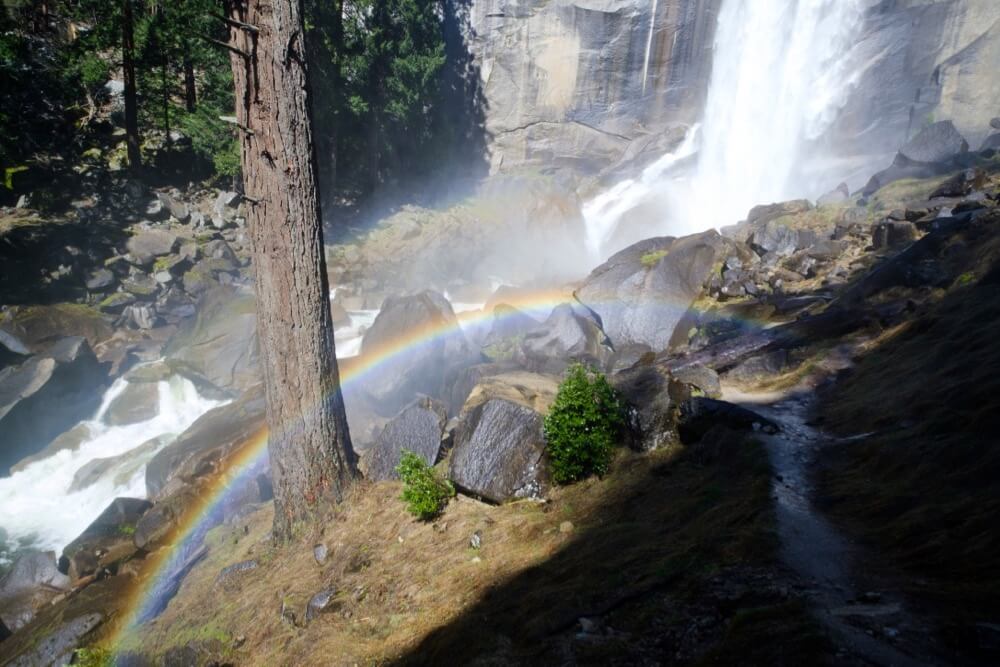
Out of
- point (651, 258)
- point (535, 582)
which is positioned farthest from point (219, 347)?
point (535, 582)

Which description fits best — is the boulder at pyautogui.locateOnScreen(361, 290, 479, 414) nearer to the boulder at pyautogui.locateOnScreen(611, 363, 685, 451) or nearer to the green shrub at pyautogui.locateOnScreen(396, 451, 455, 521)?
the boulder at pyautogui.locateOnScreen(611, 363, 685, 451)

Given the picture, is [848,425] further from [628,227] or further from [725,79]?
[725,79]

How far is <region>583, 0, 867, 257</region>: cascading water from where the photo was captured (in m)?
27.0

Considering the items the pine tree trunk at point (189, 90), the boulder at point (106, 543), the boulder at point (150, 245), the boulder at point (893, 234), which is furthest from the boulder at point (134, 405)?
the boulder at point (893, 234)

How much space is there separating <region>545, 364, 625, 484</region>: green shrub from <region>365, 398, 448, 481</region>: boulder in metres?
2.10

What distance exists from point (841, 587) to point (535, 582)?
2.14 metres

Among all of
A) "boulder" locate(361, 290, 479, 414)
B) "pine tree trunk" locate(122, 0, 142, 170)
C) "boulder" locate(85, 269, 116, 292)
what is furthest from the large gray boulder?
"pine tree trunk" locate(122, 0, 142, 170)

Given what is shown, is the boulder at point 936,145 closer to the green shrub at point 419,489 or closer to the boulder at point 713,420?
the boulder at point 713,420

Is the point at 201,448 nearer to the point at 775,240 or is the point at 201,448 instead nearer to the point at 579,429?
the point at 579,429

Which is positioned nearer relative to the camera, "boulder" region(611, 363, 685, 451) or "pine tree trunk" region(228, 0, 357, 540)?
"pine tree trunk" region(228, 0, 357, 540)

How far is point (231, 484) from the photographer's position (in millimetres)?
11828

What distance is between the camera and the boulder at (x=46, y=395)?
1477cm

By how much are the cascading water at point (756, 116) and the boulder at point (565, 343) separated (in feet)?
52.0

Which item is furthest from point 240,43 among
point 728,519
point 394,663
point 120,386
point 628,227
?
point 628,227
